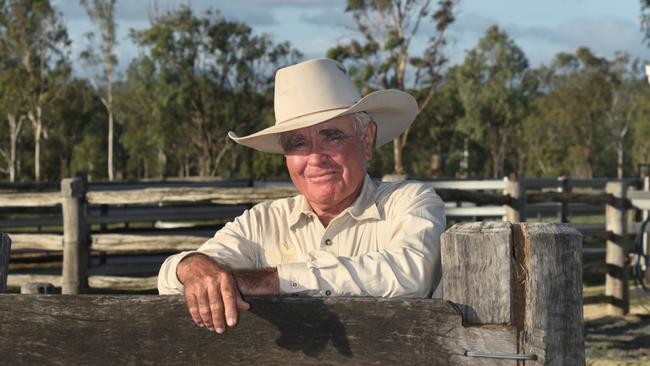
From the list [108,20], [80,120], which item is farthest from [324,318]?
[80,120]

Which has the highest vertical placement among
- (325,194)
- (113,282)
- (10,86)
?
(10,86)

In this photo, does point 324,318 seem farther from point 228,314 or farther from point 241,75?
point 241,75

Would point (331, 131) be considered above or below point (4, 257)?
above

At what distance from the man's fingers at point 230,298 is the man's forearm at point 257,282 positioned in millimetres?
80

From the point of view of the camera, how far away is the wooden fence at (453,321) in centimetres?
177

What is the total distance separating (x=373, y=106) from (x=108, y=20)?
58224 millimetres

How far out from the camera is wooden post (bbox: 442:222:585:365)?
1767 mm

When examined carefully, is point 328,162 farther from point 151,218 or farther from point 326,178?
point 151,218

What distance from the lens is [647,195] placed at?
14.7 meters

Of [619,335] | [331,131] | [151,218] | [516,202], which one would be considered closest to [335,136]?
[331,131]

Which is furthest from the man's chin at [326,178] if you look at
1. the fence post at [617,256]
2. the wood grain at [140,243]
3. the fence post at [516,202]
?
the fence post at [617,256]

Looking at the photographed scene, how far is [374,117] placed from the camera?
125 inches

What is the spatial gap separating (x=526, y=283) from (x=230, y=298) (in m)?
0.63

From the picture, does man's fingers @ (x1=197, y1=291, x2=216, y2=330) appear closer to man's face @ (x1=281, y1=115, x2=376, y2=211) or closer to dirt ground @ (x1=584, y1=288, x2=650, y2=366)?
man's face @ (x1=281, y1=115, x2=376, y2=211)
